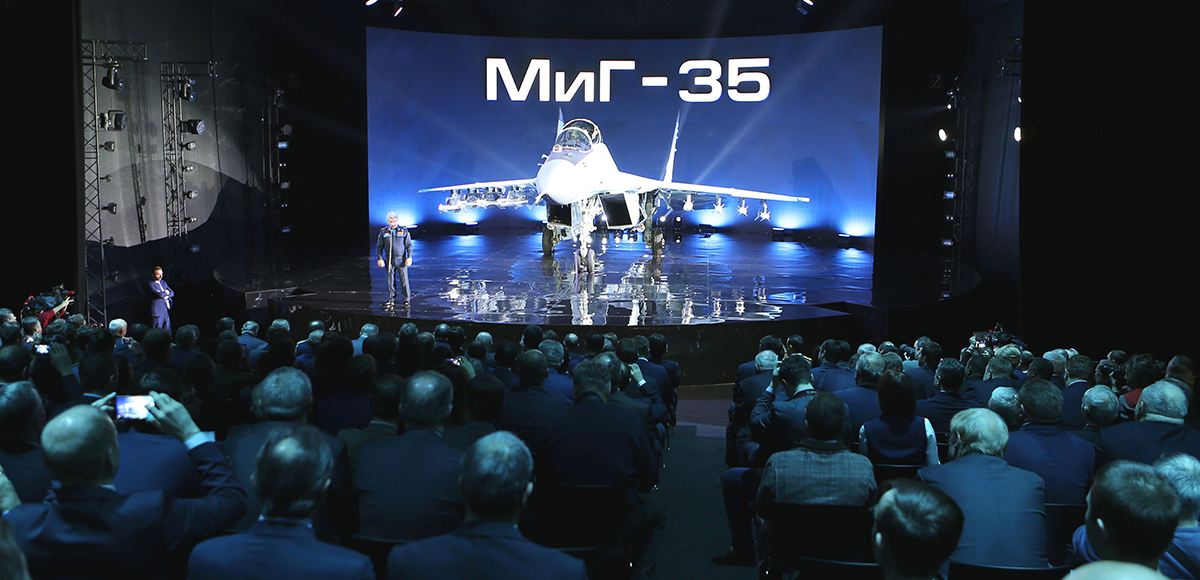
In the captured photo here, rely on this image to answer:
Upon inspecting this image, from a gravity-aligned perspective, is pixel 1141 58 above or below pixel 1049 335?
above

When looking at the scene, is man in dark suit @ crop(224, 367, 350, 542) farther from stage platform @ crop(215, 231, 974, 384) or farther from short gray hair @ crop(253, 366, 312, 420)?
stage platform @ crop(215, 231, 974, 384)

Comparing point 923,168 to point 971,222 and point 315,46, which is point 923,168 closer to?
point 971,222

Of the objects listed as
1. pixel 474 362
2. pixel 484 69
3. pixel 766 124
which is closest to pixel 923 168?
pixel 766 124

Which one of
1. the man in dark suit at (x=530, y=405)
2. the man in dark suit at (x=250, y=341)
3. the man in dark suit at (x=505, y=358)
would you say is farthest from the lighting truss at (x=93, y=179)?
the man in dark suit at (x=530, y=405)

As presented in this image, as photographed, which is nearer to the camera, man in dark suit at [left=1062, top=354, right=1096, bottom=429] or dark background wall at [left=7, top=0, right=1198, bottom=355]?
man in dark suit at [left=1062, top=354, right=1096, bottom=429]

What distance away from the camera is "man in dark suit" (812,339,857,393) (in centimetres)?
632

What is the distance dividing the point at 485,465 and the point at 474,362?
355 centimetres

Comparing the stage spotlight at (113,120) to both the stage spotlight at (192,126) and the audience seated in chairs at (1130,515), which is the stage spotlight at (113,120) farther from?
the audience seated in chairs at (1130,515)

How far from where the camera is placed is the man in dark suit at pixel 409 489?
326 centimetres

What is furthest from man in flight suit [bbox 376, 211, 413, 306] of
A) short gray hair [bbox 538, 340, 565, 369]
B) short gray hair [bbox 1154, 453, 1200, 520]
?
short gray hair [bbox 1154, 453, 1200, 520]

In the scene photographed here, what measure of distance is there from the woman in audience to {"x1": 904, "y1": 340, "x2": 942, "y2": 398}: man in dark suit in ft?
6.93

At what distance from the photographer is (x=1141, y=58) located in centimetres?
797

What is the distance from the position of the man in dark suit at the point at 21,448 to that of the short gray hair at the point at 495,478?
180 centimetres

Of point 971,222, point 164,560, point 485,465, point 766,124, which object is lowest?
point 164,560
